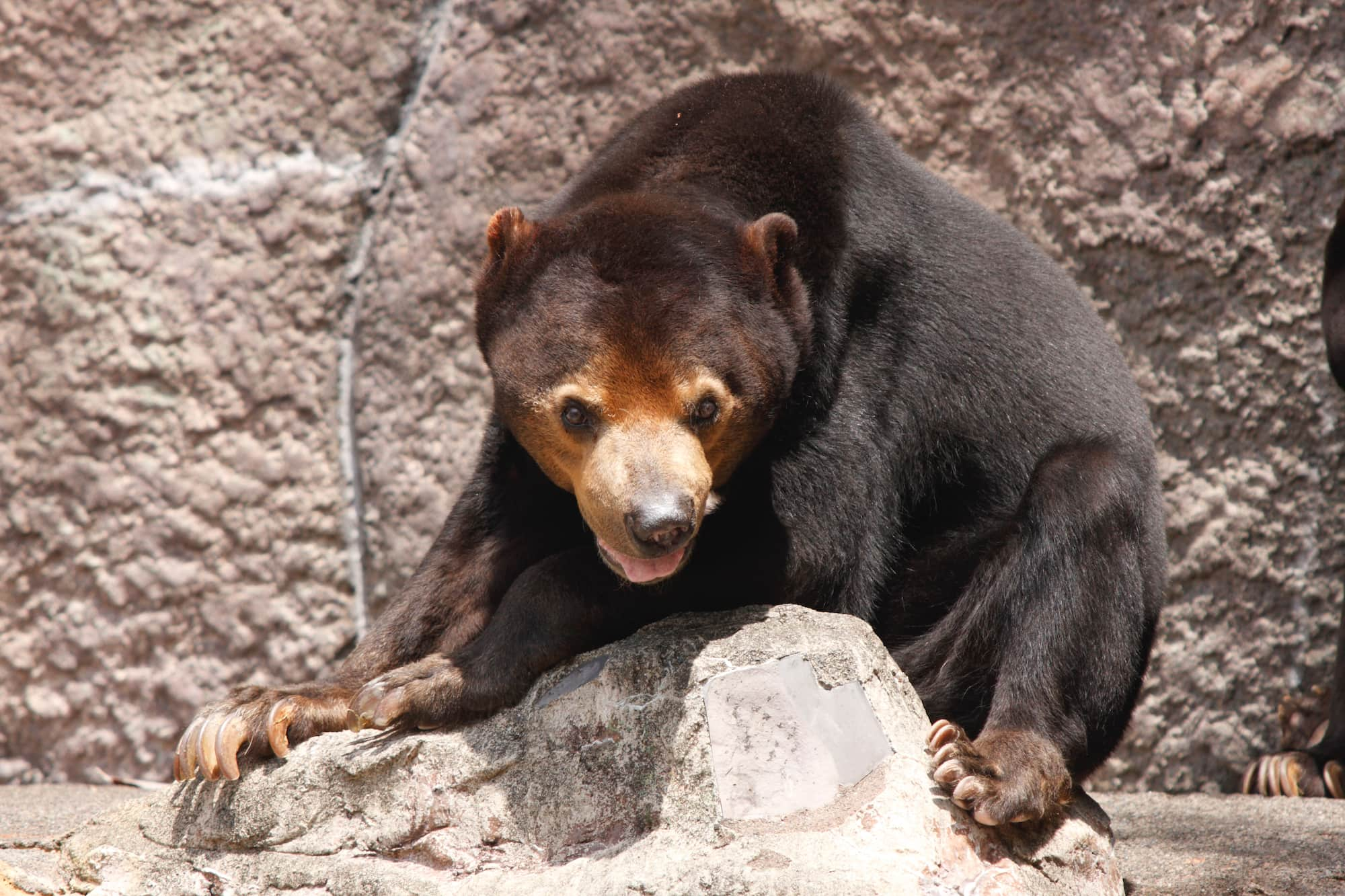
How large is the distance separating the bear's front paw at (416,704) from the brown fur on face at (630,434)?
547mm

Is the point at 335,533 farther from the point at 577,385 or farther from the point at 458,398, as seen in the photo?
the point at 577,385

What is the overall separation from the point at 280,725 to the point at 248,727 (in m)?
0.08

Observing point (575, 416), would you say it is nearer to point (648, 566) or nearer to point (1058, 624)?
point (648, 566)

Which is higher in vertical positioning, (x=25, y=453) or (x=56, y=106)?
(x=56, y=106)

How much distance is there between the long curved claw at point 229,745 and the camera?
362 centimetres

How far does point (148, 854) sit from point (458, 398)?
2632 mm

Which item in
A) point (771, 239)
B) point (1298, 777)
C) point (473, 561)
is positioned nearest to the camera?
point (771, 239)

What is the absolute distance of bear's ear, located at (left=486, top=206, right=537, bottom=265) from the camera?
3881mm

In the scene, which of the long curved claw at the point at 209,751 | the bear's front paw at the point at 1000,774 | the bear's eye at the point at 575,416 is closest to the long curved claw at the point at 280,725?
the long curved claw at the point at 209,751

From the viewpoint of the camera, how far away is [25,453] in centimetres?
600

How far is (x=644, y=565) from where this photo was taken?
350 centimetres

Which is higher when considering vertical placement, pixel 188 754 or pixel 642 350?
pixel 642 350

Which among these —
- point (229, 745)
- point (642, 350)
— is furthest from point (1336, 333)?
point (229, 745)

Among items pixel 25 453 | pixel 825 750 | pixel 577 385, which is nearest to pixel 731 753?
pixel 825 750
